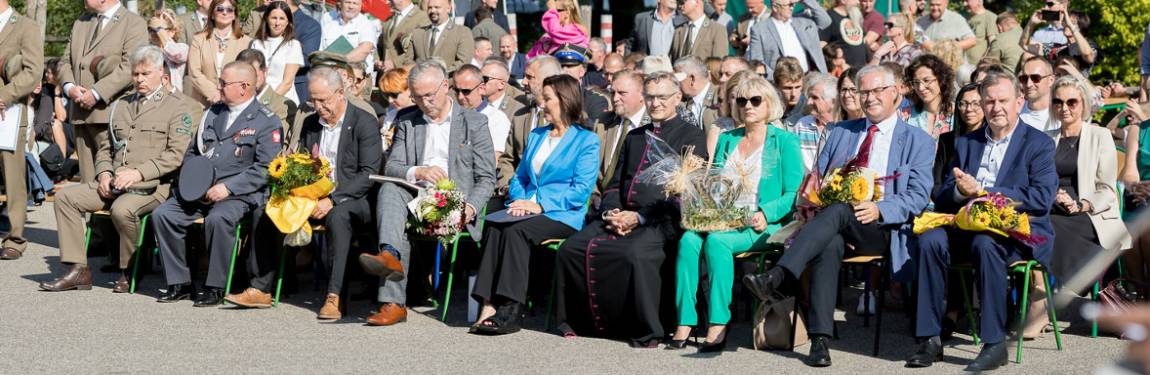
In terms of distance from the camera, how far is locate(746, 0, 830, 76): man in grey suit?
12977 mm

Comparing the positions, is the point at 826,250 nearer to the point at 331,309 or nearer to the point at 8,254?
the point at 331,309

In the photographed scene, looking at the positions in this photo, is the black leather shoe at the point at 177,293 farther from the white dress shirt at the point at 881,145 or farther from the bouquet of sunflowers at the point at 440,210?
the white dress shirt at the point at 881,145

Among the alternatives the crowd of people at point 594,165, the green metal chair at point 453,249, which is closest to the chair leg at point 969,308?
the crowd of people at point 594,165

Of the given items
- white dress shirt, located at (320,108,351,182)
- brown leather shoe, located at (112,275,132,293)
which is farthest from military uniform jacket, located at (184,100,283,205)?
brown leather shoe, located at (112,275,132,293)

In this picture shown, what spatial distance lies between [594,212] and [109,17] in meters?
4.64

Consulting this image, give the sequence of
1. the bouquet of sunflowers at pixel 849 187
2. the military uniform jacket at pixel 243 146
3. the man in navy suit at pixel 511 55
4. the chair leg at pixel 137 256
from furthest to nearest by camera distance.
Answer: the man in navy suit at pixel 511 55, the chair leg at pixel 137 256, the military uniform jacket at pixel 243 146, the bouquet of sunflowers at pixel 849 187

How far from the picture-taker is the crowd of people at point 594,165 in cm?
734

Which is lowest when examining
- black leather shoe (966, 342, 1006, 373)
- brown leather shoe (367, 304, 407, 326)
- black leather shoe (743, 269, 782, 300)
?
brown leather shoe (367, 304, 407, 326)

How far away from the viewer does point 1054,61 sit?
11.8 meters

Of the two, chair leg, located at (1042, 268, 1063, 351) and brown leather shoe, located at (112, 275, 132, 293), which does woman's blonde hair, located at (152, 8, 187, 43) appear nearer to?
brown leather shoe, located at (112, 275, 132, 293)

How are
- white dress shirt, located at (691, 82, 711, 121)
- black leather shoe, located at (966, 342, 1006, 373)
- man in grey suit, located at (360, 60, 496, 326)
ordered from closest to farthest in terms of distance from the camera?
black leather shoe, located at (966, 342, 1006, 373) → man in grey suit, located at (360, 60, 496, 326) → white dress shirt, located at (691, 82, 711, 121)

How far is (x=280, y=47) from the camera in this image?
11.5 m

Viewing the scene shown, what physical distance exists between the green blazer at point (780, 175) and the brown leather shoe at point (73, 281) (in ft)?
14.5

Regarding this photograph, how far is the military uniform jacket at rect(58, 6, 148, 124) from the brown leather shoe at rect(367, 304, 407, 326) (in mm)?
3685
